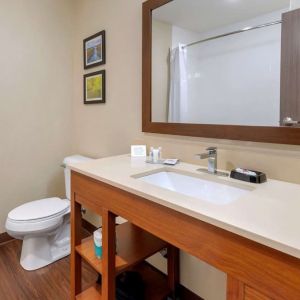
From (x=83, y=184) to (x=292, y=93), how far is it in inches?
42.7

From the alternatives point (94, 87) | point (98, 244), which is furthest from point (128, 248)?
point (94, 87)

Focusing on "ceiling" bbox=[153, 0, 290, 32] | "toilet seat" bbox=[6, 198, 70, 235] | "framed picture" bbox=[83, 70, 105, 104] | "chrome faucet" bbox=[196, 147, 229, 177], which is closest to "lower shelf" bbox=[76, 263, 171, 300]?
"toilet seat" bbox=[6, 198, 70, 235]

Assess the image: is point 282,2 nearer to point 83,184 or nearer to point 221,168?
point 221,168

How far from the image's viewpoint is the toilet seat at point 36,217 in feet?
5.50

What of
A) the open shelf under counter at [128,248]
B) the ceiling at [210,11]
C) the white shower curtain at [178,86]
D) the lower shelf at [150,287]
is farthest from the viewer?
the white shower curtain at [178,86]

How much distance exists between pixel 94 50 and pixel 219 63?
1.20 meters

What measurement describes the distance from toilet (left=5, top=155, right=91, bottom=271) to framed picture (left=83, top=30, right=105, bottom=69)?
922mm

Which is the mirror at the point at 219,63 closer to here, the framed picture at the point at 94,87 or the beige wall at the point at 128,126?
the beige wall at the point at 128,126

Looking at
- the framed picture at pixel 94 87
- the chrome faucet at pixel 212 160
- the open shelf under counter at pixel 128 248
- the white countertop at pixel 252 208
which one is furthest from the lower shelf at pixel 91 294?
the framed picture at pixel 94 87

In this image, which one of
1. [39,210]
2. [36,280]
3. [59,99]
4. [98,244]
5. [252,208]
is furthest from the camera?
[59,99]

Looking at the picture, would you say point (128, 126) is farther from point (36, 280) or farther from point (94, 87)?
point (36, 280)

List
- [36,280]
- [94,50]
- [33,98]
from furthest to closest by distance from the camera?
[33,98] → [94,50] → [36,280]

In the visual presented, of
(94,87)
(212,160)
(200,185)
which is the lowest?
(200,185)

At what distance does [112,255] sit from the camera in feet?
3.84
